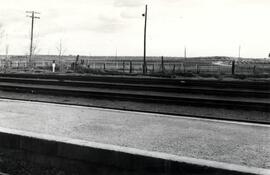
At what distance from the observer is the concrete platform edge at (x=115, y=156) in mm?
4434

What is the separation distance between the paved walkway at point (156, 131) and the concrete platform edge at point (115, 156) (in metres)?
1.19

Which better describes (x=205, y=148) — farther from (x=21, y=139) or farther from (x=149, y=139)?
(x=21, y=139)

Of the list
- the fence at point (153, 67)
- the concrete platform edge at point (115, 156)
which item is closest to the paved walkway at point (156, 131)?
the concrete platform edge at point (115, 156)

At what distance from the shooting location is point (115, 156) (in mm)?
4996

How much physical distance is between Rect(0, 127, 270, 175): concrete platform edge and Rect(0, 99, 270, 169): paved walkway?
47.0 inches

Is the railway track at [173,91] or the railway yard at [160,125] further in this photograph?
the railway track at [173,91]

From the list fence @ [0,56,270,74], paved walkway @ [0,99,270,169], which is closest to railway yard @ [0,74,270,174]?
paved walkway @ [0,99,270,169]

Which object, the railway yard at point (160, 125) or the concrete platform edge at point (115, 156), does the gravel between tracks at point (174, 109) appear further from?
the concrete platform edge at point (115, 156)

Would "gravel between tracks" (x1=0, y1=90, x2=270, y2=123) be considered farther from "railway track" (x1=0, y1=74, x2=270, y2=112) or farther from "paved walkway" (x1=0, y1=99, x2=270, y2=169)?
"paved walkway" (x1=0, y1=99, x2=270, y2=169)

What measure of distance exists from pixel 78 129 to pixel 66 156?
8.33ft

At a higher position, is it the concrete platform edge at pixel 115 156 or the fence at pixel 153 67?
the fence at pixel 153 67

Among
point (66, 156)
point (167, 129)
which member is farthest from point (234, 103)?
point (66, 156)

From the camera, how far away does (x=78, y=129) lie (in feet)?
26.1

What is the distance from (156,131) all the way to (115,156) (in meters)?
2.89
